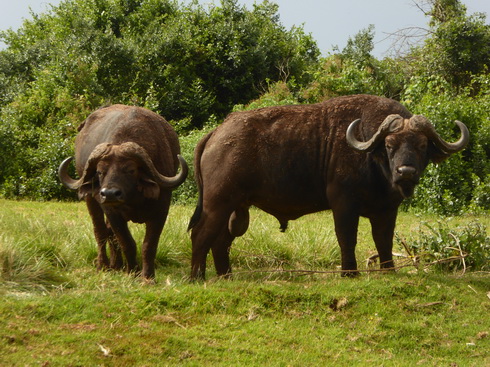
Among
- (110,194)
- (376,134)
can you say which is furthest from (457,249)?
(110,194)

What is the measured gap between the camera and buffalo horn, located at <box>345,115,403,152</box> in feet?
22.7

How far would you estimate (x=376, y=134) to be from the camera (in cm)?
690

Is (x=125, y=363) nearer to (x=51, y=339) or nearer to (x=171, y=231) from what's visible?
(x=51, y=339)

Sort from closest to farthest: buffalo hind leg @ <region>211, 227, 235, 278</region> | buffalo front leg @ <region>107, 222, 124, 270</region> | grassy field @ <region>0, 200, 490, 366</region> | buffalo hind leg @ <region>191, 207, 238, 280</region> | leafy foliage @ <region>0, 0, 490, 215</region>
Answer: grassy field @ <region>0, 200, 490, 366</region> → buffalo hind leg @ <region>191, 207, 238, 280</region> → buffalo hind leg @ <region>211, 227, 235, 278</region> → buffalo front leg @ <region>107, 222, 124, 270</region> → leafy foliage @ <region>0, 0, 490, 215</region>

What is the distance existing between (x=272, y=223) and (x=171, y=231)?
322cm

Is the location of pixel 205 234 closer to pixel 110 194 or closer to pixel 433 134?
pixel 110 194

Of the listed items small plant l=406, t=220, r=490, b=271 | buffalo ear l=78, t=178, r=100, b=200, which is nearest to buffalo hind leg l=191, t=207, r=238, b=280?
buffalo ear l=78, t=178, r=100, b=200

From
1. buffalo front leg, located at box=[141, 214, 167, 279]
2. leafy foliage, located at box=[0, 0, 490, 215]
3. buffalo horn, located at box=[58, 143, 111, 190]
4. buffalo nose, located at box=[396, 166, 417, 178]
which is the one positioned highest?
leafy foliage, located at box=[0, 0, 490, 215]

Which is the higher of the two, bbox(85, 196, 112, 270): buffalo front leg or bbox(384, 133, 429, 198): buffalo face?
bbox(384, 133, 429, 198): buffalo face

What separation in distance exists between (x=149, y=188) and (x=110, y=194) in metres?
0.56

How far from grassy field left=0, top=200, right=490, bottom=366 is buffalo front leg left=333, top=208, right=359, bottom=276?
21 centimetres

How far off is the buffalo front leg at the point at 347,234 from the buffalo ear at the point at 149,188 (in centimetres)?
197

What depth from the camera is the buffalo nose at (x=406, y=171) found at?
657 cm

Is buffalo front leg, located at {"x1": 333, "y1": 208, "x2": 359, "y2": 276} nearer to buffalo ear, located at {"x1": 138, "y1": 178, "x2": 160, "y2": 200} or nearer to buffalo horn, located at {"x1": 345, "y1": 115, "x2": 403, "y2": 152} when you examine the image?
buffalo horn, located at {"x1": 345, "y1": 115, "x2": 403, "y2": 152}
